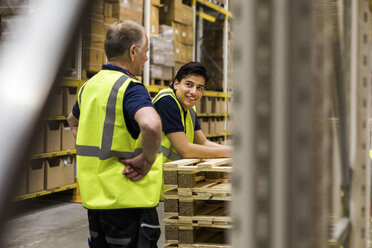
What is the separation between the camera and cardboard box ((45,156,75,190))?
21.3ft

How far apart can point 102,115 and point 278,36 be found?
1992mm

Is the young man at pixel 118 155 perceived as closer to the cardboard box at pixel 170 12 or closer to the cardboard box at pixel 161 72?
the cardboard box at pixel 161 72

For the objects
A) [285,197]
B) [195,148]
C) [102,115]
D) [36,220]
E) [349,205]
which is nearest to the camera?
[285,197]

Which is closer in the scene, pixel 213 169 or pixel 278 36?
pixel 278 36

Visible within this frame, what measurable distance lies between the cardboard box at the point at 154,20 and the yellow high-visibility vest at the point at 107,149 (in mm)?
5499

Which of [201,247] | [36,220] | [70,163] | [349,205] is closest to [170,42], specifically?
[70,163]

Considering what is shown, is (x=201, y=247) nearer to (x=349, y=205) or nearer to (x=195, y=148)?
(x=195, y=148)

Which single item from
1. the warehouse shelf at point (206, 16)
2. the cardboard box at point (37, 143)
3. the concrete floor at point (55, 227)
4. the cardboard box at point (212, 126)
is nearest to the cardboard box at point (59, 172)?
the concrete floor at point (55, 227)

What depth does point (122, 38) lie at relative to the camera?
2.71 meters

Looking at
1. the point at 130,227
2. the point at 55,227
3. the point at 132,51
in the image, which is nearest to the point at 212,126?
the point at 55,227

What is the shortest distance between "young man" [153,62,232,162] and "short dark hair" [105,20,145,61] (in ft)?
2.48

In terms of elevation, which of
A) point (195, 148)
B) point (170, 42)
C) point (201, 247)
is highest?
point (170, 42)

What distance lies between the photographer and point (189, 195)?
119 inches

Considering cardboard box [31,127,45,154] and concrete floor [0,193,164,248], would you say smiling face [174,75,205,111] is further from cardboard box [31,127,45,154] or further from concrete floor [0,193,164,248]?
cardboard box [31,127,45,154]
